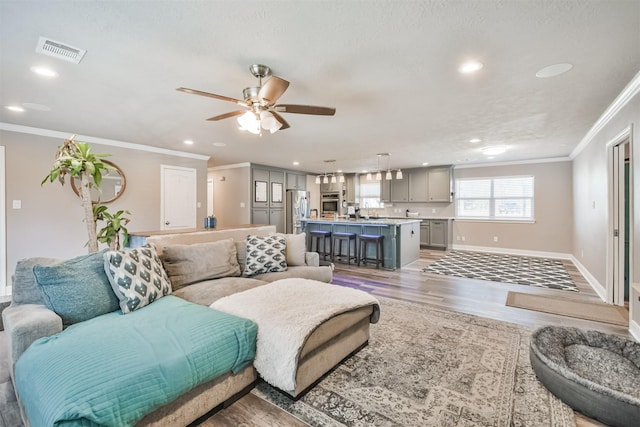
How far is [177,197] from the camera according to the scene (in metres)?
5.91

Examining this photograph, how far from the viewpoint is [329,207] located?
33.4ft

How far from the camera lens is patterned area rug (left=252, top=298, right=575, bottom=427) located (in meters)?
1.68

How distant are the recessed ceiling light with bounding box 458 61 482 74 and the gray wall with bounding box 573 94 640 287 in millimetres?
1654

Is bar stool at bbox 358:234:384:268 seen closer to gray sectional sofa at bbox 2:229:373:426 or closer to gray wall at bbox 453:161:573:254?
gray sectional sofa at bbox 2:229:373:426

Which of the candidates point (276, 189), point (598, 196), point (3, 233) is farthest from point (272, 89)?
Result: point (276, 189)

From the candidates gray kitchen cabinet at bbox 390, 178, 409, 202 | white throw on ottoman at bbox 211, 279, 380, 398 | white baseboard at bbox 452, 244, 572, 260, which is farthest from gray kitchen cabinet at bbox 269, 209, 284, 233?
white throw on ottoman at bbox 211, 279, 380, 398

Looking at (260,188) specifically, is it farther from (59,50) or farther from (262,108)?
(59,50)

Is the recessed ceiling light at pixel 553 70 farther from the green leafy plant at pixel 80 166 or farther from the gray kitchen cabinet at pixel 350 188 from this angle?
the gray kitchen cabinet at pixel 350 188

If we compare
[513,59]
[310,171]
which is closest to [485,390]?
[513,59]

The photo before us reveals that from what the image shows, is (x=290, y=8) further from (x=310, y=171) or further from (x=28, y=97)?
(x=310, y=171)

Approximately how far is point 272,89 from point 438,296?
3370mm

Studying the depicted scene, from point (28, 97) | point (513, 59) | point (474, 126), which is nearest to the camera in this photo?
point (513, 59)

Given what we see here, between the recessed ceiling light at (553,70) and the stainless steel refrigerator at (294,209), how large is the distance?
6.87 metres

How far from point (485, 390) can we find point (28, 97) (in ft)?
16.3
